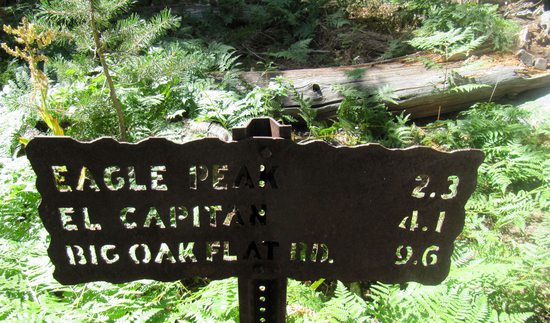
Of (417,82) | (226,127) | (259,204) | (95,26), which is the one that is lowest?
(259,204)

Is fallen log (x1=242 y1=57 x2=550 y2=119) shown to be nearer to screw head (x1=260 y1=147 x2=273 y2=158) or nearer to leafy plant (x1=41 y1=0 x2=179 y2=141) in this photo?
leafy plant (x1=41 y1=0 x2=179 y2=141)

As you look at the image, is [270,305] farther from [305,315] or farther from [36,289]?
[36,289]

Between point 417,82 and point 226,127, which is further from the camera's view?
point 417,82

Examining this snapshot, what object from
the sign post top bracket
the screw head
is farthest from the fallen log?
the screw head

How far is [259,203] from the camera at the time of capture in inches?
53.4

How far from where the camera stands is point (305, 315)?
2289 millimetres

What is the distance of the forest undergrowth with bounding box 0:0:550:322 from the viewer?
2182mm

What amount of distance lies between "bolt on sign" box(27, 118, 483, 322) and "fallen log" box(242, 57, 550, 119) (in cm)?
321

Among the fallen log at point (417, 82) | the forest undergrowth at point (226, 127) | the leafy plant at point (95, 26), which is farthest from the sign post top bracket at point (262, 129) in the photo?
the fallen log at point (417, 82)

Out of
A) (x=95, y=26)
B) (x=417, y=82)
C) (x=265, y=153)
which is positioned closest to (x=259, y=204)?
(x=265, y=153)

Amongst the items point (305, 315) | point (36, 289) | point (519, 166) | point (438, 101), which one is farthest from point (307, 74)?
point (36, 289)

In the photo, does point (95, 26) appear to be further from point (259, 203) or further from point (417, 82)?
point (417, 82)

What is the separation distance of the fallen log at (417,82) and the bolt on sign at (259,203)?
3214mm

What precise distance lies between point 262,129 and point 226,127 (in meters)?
2.49
